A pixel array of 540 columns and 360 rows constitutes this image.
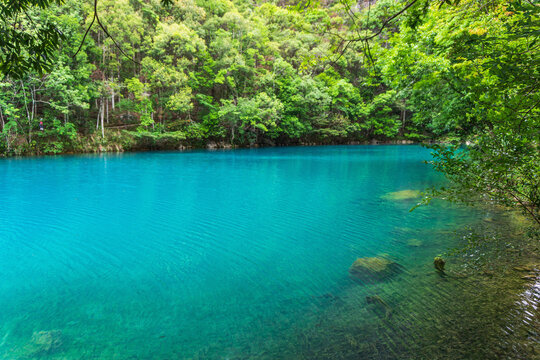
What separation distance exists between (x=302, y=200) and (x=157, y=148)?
78.7 feet

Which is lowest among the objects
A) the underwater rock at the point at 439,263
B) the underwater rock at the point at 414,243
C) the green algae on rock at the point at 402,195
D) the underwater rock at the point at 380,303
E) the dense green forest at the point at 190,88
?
the underwater rock at the point at 380,303

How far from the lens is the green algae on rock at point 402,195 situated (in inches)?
391

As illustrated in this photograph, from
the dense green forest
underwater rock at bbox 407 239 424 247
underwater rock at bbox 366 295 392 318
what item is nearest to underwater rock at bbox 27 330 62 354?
underwater rock at bbox 366 295 392 318

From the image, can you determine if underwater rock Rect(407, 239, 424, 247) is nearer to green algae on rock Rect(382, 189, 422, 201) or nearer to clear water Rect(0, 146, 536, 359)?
clear water Rect(0, 146, 536, 359)

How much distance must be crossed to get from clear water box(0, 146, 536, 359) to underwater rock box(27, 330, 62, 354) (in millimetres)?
13

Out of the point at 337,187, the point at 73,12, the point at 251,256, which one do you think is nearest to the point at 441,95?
the point at 337,187

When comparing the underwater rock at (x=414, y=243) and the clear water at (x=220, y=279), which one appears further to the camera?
the underwater rock at (x=414, y=243)

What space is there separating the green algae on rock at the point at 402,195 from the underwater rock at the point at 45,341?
9.37 m

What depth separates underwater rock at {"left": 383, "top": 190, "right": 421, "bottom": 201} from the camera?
32.6ft

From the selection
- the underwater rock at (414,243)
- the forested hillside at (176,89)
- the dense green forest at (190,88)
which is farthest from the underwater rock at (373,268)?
the forested hillside at (176,89)

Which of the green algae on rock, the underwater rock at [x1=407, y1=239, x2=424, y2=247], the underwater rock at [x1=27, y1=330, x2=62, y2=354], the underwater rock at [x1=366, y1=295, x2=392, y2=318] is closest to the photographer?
the underwater rock at [x1=27, y1=330, x2=62, y2=354]

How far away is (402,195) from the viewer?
10.4m

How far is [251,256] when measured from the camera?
5.50 metres

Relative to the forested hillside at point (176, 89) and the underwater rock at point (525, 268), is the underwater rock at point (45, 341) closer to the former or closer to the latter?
the underwater rock at point (525, 268)
